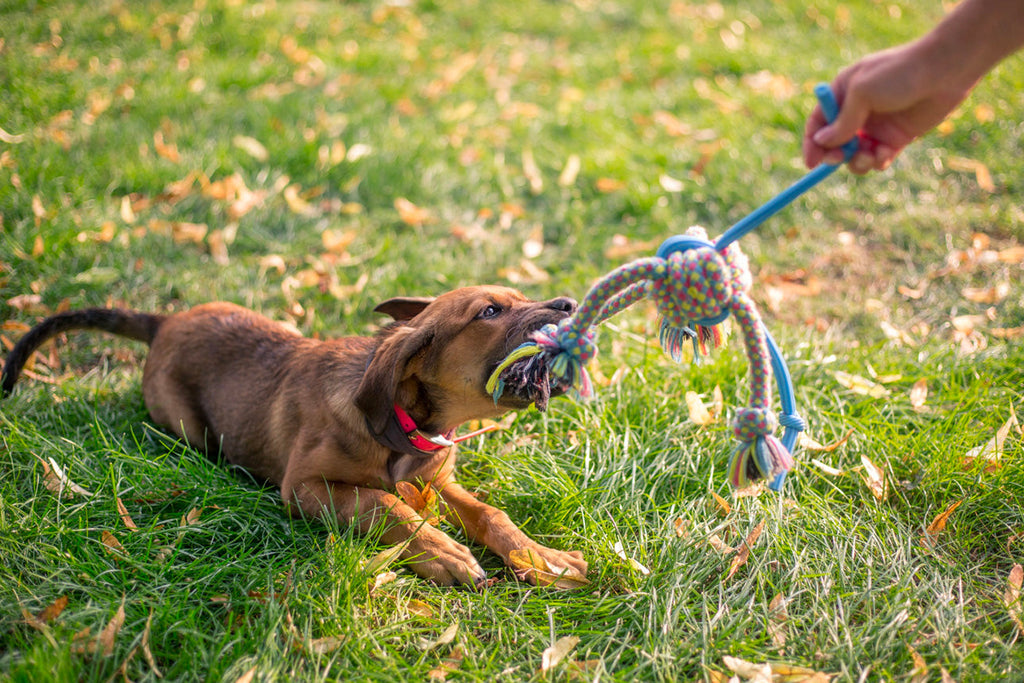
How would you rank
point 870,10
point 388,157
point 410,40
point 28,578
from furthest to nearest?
1. point 870,10
2. point 410,40
3. point 388,157
4. point 28,578

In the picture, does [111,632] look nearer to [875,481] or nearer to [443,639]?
[443,639]

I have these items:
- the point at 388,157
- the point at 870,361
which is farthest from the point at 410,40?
the point at 870,361

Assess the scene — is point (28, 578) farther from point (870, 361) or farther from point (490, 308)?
point (870, 361)

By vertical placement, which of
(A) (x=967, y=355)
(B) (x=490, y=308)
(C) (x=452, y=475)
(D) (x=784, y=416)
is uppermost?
(B) (x=490, y=308)

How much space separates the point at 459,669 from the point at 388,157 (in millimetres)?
4668

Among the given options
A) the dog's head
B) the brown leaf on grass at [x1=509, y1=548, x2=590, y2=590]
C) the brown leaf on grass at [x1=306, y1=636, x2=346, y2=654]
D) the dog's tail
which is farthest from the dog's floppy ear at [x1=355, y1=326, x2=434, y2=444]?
the dog's tail

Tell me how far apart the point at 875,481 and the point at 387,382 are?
7.24ft

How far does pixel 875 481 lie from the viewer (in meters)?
3.36

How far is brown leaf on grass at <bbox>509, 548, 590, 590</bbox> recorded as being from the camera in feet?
9.68

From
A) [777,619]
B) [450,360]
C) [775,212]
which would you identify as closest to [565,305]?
[450,360]

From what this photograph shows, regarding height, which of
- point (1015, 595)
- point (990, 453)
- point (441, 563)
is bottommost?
point (1015, 595)

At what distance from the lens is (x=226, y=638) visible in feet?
8.41

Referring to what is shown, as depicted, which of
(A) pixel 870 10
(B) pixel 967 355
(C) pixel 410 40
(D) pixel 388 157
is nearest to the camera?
(B) pixel 967 355

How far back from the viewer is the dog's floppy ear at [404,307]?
11.9 feet
